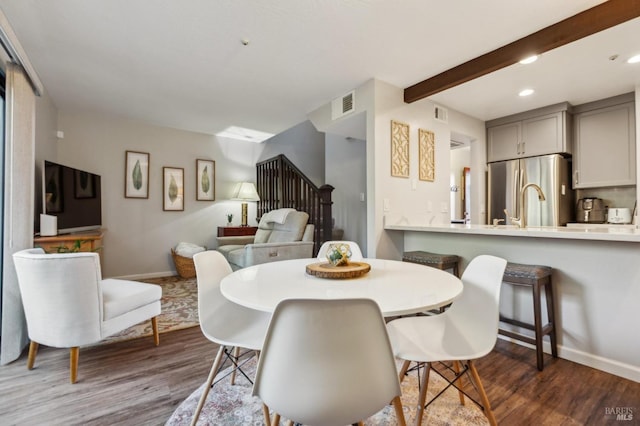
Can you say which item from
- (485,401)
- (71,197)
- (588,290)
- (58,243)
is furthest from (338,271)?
(71,197)

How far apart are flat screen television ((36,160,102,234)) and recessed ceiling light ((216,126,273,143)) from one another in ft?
6.57

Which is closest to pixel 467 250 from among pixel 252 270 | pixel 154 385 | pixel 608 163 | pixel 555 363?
pixel 555 363

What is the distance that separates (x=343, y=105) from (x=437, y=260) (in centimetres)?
201

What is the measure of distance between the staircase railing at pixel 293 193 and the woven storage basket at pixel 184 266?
1.61m

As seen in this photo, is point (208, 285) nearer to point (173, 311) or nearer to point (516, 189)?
point (173, 311)

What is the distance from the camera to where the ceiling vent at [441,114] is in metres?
3.59

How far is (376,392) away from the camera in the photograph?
2.80 feet

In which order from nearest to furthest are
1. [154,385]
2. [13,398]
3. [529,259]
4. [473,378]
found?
1. [473,378]
2. [13,398]
3. [154,385]
4. [529,259]

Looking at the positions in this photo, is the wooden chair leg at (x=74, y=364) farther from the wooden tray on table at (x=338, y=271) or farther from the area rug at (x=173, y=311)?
the wooden tray on table at (x=338, y=271)

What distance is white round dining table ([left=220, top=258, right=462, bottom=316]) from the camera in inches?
41.3

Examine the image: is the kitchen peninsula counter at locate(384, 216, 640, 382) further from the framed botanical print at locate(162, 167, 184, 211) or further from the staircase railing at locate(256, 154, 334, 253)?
the framed botanical print at locate(162, 167, 184, 211)

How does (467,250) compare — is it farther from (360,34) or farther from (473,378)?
(360,34)

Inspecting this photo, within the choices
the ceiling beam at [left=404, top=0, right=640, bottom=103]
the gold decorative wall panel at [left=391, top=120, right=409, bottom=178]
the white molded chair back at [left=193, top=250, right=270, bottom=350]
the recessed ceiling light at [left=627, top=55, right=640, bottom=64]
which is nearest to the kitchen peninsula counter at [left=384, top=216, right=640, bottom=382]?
the gold decorative wall panel at [left=391, top=120, right=409, bottom=178]

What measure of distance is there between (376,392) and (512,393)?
1.34 meters
